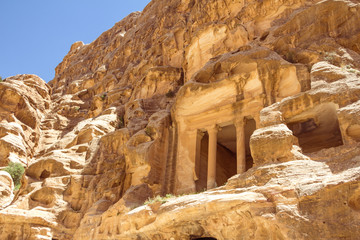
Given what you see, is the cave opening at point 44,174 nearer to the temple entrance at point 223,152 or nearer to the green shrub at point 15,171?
the green shrub at point 15,171

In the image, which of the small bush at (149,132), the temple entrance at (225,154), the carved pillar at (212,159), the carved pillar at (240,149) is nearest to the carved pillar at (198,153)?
the carved pillar at (212,159)

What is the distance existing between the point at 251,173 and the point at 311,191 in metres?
2.53

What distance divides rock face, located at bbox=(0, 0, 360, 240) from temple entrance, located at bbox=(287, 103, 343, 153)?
2.9 inches

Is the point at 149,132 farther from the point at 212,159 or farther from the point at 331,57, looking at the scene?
the point at 331,57

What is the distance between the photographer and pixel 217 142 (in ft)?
72.6

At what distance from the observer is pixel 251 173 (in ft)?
35.6

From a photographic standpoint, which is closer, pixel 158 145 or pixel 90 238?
pixel 90 238

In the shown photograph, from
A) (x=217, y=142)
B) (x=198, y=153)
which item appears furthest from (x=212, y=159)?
(x=217, y=142)

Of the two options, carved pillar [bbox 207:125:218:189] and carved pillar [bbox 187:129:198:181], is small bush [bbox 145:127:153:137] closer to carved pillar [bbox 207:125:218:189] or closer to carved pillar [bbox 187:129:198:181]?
carved pillar [bbox 187:129:198:181]

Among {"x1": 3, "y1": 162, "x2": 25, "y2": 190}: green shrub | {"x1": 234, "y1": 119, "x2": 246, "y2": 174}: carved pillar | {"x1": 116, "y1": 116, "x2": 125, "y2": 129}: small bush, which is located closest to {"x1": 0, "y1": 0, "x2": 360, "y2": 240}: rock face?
{"x1": 234, "y1": 119, "x2": 246, "y2": 174}: carved pillar

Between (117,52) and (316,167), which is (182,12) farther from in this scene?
(316,167)

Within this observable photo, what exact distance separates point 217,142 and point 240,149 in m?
5.42

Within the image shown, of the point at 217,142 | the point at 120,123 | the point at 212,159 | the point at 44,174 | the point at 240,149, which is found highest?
the point at 120,123

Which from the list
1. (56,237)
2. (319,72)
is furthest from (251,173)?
(56,237)
